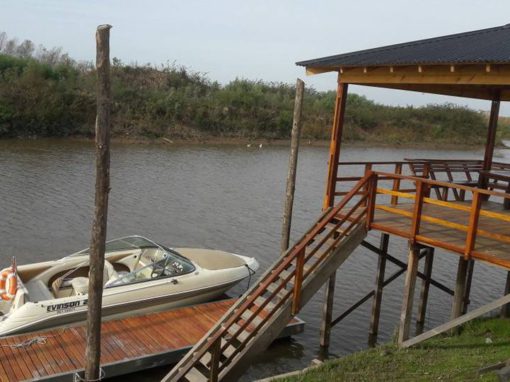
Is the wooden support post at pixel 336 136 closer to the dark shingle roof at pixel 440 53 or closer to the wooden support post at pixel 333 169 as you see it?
the wooden support post at pixel 333 169

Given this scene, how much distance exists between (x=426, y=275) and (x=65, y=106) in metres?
34.2

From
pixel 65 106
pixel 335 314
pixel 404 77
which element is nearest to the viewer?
pixel 404 77

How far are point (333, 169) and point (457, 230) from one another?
2485 mm

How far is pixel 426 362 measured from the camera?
7.77 meters

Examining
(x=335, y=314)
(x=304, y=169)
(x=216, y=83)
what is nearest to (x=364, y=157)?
(x=304, y=169)

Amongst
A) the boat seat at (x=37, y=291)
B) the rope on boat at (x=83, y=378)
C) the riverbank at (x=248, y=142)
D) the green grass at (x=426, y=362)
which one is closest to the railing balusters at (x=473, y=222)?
the green grass at (x=426, y=362)

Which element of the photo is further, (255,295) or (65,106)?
Answer: (65,106)

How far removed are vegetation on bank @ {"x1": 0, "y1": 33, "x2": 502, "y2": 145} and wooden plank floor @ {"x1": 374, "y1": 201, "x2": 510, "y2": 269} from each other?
106 ft

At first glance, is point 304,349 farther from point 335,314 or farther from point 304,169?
point 304,169

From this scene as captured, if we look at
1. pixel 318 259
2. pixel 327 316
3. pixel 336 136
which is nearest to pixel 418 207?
pixel 318 259

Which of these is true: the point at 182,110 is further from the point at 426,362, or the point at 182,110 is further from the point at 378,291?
the point at 426,362

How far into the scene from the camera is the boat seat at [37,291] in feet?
33.9

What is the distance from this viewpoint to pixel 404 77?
922 cm

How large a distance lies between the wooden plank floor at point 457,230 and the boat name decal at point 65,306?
538cm
